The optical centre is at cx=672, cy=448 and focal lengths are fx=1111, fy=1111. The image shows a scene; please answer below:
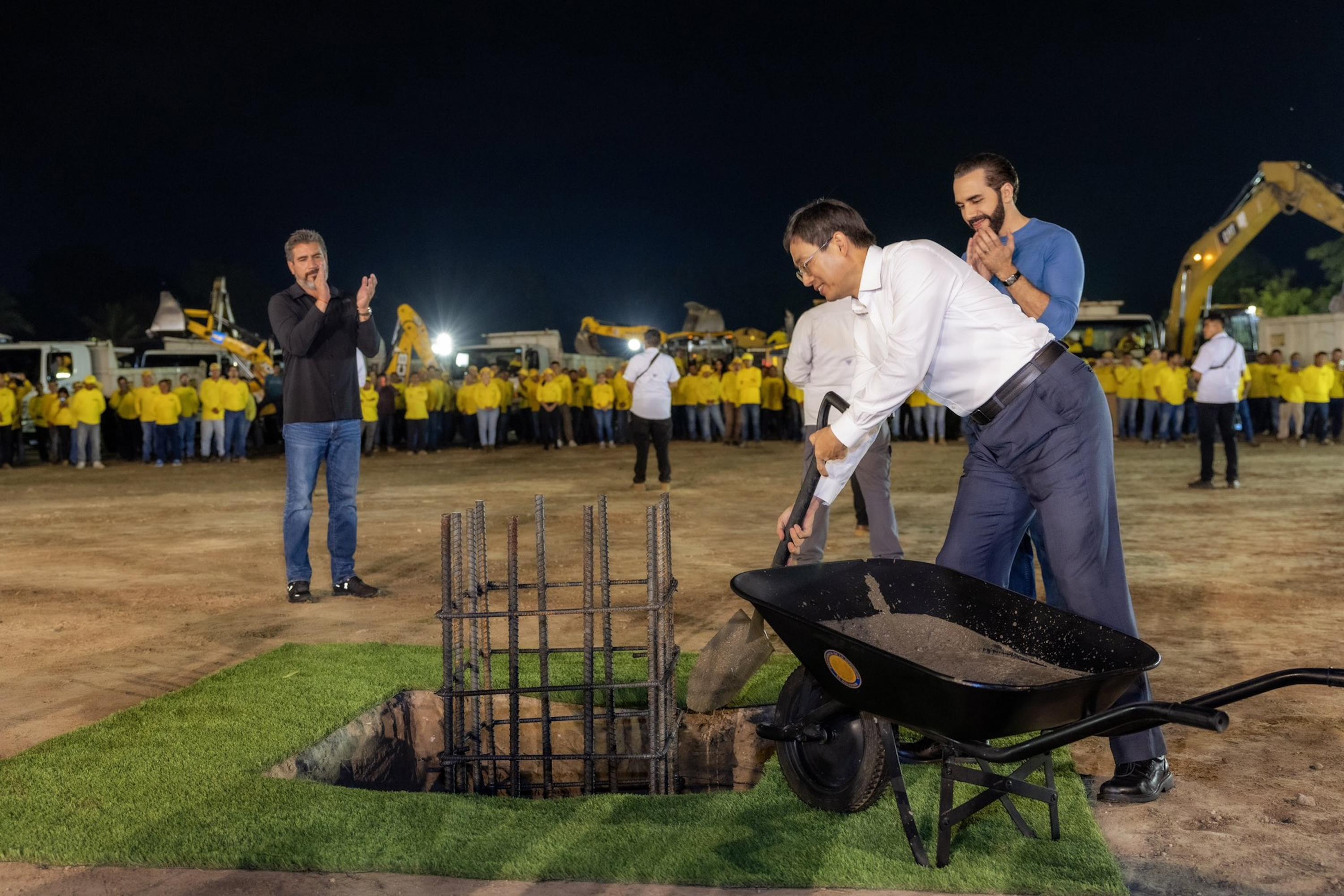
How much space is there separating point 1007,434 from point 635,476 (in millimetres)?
10198

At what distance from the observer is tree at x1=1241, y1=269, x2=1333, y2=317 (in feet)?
191

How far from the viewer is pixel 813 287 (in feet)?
11.6

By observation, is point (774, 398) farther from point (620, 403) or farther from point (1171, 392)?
point (1171, 392)

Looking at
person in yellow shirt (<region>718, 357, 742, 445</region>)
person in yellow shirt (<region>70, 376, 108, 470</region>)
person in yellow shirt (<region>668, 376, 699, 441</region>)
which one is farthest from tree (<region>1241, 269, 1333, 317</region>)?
person in yellow shirt (<region>70, 376, 108, 470</region>)

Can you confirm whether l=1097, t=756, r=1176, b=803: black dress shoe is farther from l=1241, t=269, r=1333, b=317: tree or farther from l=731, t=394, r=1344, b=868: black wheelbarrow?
l=1241, t=269, r=1333, b=317: tree

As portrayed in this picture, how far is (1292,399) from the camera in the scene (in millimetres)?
19859

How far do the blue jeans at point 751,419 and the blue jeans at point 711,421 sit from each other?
0.63 meters

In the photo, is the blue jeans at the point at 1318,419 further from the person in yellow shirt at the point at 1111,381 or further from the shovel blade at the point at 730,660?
the shovel blade at the point at 730,660

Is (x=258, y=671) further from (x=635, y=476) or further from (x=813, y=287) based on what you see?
(x=635, y=476)

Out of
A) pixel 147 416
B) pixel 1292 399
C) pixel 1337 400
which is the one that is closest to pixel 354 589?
pixel 147 416

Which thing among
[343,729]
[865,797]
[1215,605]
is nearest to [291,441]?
[343,729]

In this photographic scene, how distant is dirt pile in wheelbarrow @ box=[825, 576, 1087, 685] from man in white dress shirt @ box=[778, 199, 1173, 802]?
24 centimetres

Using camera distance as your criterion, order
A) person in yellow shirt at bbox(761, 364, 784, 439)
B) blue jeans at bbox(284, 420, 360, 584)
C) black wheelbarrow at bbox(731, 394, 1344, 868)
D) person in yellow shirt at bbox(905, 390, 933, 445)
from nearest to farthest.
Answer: black wheelbarrow at bbox(731, 394, 1344, 868) → blue jeans at bbox(284, 420, 360, 584) → person in yellow shirt at bbox(905, 390, 933, 445) → person in yellow shirt at bbox(761, 364, 784, 439)

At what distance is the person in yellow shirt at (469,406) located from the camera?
22.5m
